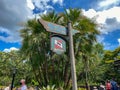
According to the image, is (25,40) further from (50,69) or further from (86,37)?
(86,37)

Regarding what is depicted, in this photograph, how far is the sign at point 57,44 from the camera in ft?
14.6

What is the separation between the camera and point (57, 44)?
4.56 m

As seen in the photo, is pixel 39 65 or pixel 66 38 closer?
pixel 66 38

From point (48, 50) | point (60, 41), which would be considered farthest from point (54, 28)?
point (48, 50)

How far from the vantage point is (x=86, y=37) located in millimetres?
18188

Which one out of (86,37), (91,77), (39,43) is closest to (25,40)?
(39,43)

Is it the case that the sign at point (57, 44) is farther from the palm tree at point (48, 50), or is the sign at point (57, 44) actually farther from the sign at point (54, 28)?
the palm tree at point (48, 50)

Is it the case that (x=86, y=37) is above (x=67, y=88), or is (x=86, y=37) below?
above

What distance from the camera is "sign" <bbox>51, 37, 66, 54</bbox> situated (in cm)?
446

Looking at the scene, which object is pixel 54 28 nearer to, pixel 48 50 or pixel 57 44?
pixel 57 44

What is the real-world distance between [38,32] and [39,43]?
83cm

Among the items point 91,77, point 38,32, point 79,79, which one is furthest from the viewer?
point 91,77

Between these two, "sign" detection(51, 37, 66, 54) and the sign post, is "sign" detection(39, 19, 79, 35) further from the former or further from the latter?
"sign" detection(51, 37, 66, 54)

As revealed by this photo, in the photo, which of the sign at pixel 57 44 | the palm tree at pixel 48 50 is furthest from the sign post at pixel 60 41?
the palm tree at pixel 48 50
